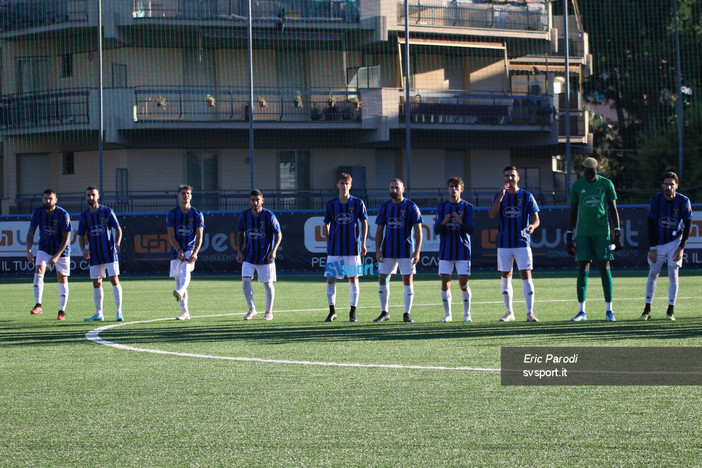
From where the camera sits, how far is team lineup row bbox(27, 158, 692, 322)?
1234cm

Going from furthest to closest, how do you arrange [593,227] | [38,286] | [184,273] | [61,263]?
[38,286] → [61,263] → [184,273] → [593,227]

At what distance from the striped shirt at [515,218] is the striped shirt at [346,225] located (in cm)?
199

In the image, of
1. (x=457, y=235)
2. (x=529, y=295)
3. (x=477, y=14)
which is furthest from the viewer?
(x=477, y=14)

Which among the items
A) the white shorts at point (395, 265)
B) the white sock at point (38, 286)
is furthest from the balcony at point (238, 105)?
the white shorts at point (395, 265)

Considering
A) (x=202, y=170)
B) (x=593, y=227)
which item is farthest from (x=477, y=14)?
(x=593, y=227)

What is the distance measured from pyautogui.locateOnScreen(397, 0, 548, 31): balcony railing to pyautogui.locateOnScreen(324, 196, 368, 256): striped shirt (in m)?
26.3

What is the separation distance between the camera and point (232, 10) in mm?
36781

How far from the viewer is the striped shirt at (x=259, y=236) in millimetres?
13672

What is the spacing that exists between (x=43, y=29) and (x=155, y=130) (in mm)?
6181

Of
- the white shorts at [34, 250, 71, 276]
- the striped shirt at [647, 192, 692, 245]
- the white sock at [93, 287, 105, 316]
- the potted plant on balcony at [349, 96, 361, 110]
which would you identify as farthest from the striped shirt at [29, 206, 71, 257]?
the potted plant on balcony at [349, 96, 361, 110]

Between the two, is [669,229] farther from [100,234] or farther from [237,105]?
[237,105]

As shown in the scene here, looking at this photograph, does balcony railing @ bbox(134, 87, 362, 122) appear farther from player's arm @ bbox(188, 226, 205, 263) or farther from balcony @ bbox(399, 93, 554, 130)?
player's arm @ bbox(188, 226, 205, 263)

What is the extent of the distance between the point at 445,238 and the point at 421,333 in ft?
7.18

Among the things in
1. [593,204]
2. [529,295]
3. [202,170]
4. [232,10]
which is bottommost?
[529,295]
